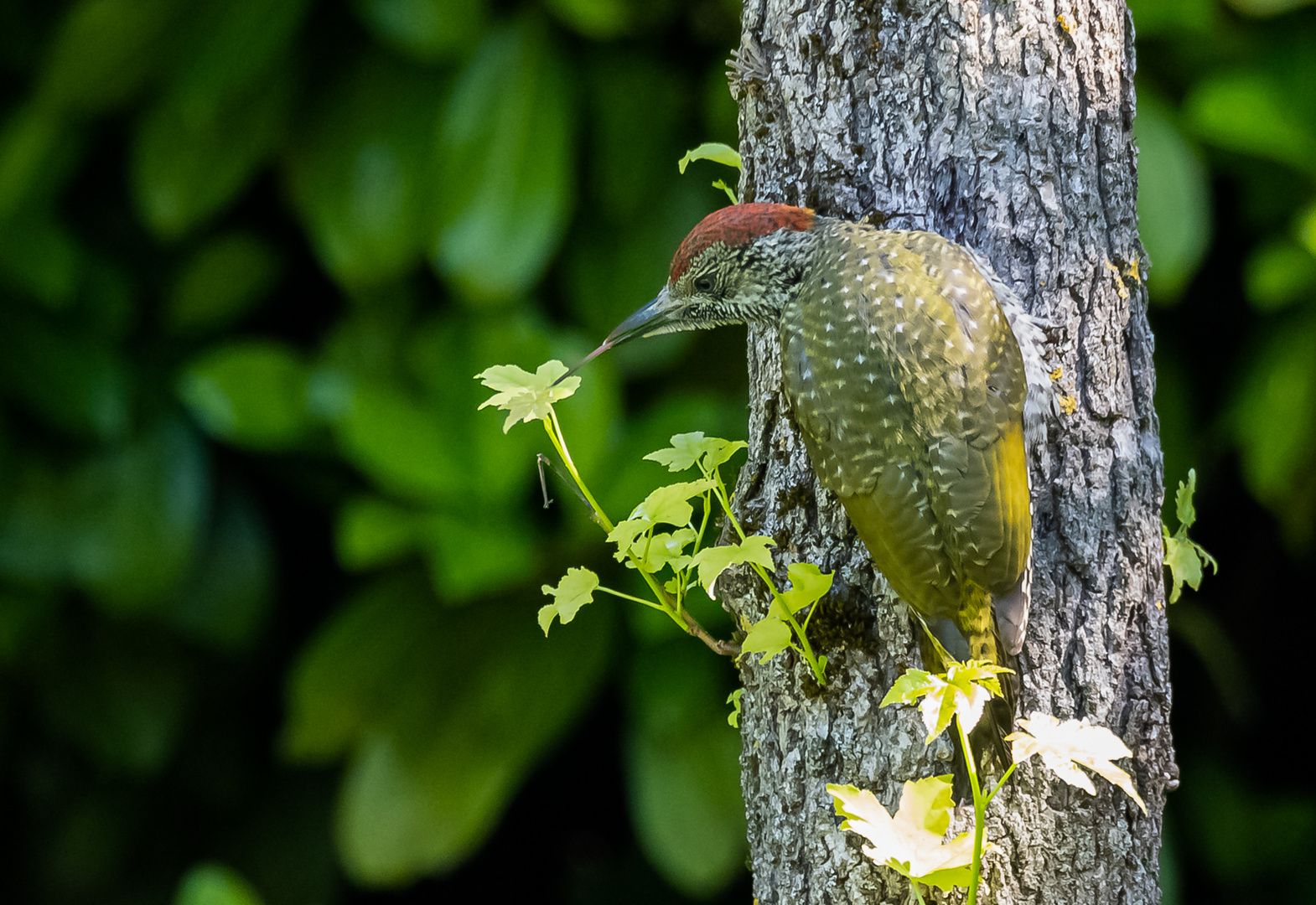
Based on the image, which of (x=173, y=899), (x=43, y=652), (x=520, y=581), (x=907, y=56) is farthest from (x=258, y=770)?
(x=907, y=56)

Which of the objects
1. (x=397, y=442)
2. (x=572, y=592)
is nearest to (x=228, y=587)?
(x=397, y=442)

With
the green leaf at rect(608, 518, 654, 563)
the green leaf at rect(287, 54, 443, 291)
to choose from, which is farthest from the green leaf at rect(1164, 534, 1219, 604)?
the green leaf at rect(287, 54, 443, 291)

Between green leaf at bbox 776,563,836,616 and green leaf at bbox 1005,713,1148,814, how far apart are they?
0.49 feet

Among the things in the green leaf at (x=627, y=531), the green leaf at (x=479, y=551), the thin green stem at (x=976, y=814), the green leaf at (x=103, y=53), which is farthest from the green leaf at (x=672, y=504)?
the green leaf at (x=103, y=53)

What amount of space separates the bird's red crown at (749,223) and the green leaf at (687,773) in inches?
44.3

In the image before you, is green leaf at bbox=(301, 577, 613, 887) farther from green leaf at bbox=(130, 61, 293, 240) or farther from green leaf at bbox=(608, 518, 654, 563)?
green leaf at bbox=(608, 518, 654, 563)

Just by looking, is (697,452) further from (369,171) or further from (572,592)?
(369,171)

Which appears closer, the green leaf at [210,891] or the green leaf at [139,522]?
the green leaf at [210,891]

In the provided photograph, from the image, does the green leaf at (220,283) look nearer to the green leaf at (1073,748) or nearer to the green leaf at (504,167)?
the green leaf at (504,167)

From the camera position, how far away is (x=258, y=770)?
2150 millimetres

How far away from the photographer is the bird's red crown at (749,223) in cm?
76

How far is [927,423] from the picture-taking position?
694 millimetres

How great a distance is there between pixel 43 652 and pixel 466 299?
1.07m

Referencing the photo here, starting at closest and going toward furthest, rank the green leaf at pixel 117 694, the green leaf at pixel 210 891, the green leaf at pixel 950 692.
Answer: the green leaf at pixel 950 692 → the green leaf at pixel 210 891 → the green leaf at pixel 117 694
